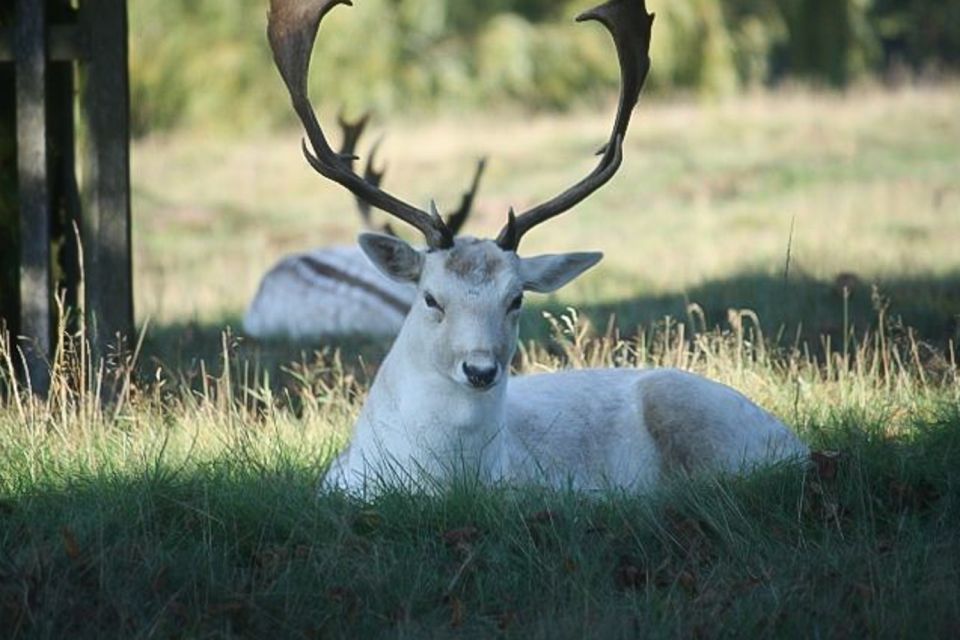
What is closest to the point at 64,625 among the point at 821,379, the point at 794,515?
the point at 794,515

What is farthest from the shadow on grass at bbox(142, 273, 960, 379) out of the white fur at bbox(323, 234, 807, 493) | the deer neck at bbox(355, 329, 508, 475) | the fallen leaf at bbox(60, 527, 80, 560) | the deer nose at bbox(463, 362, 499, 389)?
the fallen leaf at bbox(60, 527, 80, 560)

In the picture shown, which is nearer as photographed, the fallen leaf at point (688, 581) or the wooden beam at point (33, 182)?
the fallen leaf at point (688, 581)

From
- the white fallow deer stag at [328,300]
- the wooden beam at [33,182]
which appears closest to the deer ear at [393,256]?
the wooden beam at [33,182]

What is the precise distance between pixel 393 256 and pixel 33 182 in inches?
100

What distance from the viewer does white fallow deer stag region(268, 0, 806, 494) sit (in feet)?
22.1

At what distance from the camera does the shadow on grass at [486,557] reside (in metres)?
5.39

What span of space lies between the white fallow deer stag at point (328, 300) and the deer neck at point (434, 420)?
5.73 m

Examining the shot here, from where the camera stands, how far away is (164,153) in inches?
1153

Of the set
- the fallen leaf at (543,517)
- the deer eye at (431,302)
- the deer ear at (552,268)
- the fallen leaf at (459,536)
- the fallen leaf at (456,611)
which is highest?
the deer ear at (552,268)

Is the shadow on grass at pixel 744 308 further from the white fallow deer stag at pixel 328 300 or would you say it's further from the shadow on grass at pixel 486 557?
the shadow on grass at pixel 486 557

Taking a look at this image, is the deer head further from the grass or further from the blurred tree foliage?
the blurred tree foliage

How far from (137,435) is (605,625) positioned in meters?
2.73

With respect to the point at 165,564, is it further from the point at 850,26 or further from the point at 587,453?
the point at 850,26

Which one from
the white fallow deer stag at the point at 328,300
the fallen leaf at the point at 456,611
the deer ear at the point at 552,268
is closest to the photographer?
the fallen leaf at the point at 456,611
